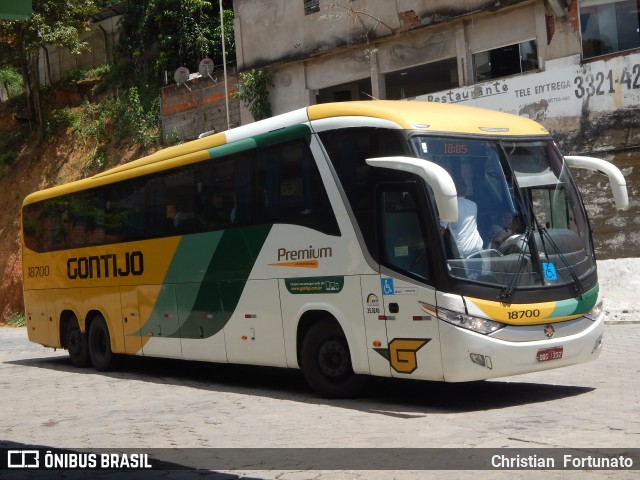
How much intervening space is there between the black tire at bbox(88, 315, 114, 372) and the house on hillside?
919 centimetres

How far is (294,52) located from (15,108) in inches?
821

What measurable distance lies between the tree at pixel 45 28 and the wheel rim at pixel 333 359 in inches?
1013

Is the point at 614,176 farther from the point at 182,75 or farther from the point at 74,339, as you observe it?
the point at 182,75

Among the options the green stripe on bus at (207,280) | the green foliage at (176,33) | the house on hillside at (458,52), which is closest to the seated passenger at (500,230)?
the green stripe on bus at (207,280)

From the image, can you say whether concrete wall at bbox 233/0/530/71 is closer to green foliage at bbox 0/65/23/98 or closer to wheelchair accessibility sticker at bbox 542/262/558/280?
wheelchair accessibility sticker at bbox 542/262/558/280

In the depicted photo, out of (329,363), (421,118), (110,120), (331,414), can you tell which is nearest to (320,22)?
(110,120)

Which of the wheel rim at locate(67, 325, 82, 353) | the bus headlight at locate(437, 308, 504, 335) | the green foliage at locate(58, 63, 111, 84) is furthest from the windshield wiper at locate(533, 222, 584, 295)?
the green foliage at locate(58, 63, 111, 84)

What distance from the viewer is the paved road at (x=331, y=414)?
8.08m

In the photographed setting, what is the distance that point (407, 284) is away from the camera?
9898mm

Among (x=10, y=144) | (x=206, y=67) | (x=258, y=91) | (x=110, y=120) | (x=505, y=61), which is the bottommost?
(x=505, y=61)

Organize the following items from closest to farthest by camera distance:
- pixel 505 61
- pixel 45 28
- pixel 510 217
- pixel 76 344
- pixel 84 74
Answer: pixel 510 217
pixel 76 344
pixel 505 61
pixel 45 28
pixel 84 74

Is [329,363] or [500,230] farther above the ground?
[500,230]

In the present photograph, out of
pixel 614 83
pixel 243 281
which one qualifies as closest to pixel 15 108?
pixel 614 83

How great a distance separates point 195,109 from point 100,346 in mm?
15904
